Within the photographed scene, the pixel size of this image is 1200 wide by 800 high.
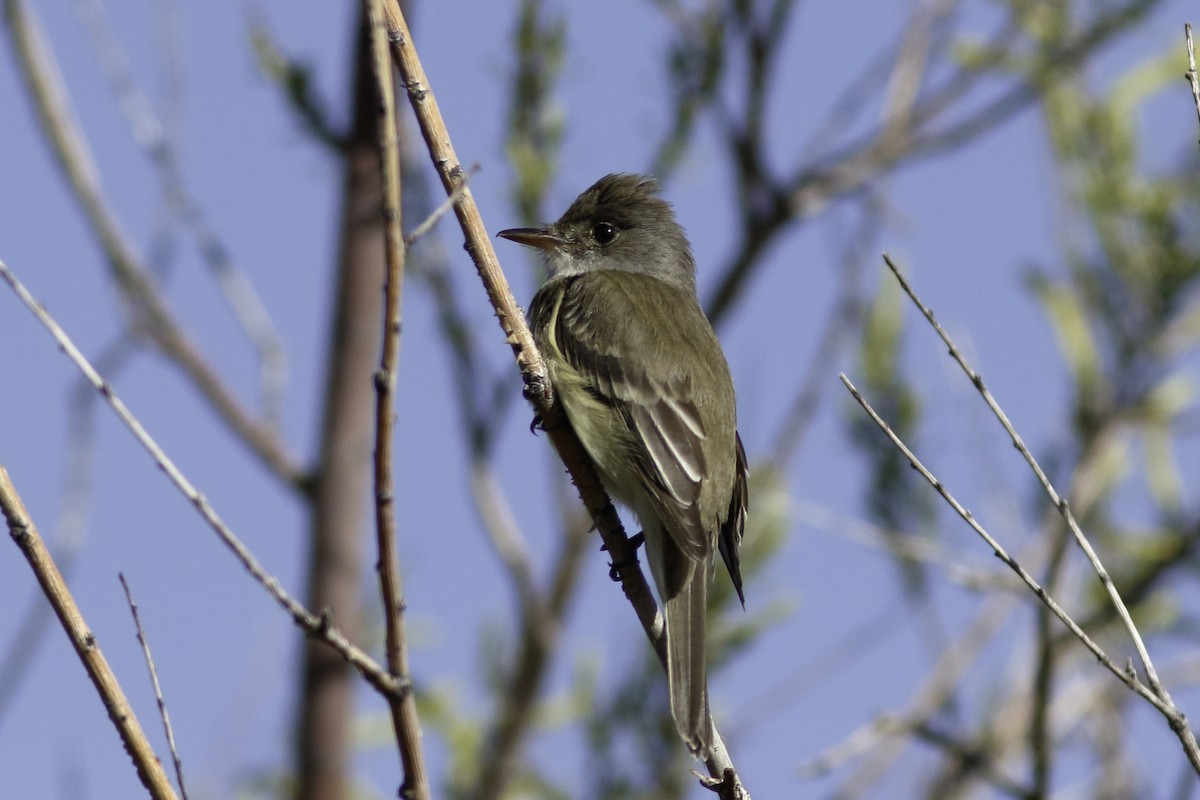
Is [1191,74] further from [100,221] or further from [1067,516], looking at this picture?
[100,221]

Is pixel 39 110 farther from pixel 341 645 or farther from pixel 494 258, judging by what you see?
pixel 341 645

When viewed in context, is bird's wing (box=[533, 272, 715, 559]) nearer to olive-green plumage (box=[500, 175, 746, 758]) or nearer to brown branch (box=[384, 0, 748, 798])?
olive-green plumage (box=[500, 175, 746, 758])

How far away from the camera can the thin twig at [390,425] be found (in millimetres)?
1938

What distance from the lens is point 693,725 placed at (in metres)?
Result: 2.85

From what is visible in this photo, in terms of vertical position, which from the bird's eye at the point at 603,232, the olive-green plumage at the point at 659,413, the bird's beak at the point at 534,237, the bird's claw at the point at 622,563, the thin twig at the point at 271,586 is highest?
the bird's eye at the point at 603,232

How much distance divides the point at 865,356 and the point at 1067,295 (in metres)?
0.77

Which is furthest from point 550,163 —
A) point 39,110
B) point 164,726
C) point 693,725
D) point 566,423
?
point 164,726

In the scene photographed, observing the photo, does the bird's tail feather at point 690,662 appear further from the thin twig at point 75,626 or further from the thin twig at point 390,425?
the thin twig at point 75,626

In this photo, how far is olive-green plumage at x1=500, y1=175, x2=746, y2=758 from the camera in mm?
3660

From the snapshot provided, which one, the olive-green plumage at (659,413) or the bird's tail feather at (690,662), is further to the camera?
the olive-green plumage at (659,413)

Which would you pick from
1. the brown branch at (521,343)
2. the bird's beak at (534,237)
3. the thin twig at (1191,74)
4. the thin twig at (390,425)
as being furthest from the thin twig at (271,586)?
the bird's beak at (534,237)

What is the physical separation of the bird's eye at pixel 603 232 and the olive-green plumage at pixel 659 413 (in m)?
0.19

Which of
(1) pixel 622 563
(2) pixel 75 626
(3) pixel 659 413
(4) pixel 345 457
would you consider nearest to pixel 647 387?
(3) pixel 659 413

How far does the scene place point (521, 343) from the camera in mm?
3234
